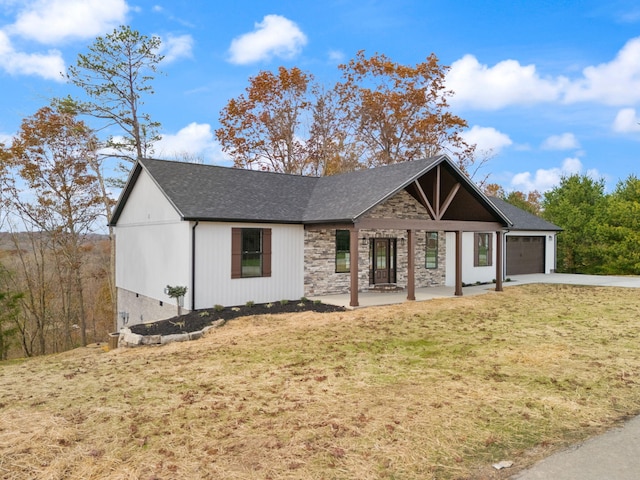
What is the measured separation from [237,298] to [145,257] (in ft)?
14.8

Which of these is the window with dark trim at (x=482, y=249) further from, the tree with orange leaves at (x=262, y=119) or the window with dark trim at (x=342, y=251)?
the tree with orange leaves at (x=262, y=119)

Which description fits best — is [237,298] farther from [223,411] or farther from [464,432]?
[464,432]

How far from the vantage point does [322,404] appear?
549cm

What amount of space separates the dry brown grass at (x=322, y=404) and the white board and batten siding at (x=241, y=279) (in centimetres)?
324

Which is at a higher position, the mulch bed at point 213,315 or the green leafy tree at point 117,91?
the green leafy tree at point 117,91

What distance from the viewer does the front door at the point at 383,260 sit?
1697cm

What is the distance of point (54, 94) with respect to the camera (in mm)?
23281

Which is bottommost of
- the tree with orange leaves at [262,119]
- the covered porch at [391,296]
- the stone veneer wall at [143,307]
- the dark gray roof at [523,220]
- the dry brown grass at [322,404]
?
the stone veneer wall at [143,307]

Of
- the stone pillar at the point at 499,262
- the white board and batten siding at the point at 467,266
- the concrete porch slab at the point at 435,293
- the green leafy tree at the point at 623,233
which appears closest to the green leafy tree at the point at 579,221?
the green leafy tree at the point at 623,233

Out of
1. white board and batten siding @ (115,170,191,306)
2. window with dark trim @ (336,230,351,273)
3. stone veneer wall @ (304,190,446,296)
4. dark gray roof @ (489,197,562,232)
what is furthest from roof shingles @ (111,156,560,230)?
dark gray roof @ (489,197,562,232)

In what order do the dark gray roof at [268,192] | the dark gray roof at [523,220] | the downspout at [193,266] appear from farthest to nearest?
1. the dark gray roof at [523,220]
2. the dark gray roof at [268,192]
3. the downspout at [193,266]

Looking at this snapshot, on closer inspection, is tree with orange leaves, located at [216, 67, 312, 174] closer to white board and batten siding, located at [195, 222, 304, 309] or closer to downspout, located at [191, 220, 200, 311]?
white board and batten siding, located at [195, 222, 304, 309]

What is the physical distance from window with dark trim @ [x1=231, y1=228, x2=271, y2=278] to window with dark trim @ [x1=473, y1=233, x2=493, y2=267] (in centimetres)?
1085

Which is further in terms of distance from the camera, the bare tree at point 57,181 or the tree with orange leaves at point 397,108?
the tree with orange leaves at point 397,108
